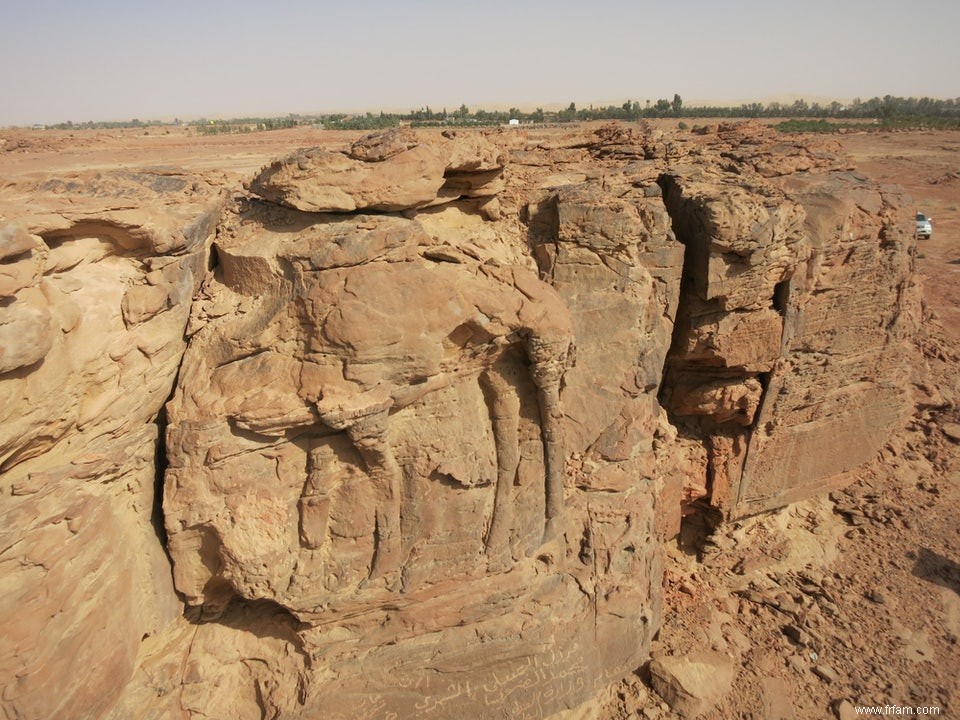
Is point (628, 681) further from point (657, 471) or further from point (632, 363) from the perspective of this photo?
point (632, 363)

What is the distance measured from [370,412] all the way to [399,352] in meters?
0.47

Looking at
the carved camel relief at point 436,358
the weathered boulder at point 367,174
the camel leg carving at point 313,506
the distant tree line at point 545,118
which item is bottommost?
the camel leg carving at point 313,506

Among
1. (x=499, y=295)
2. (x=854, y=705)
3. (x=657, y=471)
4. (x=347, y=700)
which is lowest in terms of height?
(x=854, y=705)

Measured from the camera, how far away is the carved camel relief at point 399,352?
4273mm

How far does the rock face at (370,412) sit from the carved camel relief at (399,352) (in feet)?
0.07

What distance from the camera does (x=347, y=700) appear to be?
4840mm

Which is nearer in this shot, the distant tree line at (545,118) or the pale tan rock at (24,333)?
the pale tan rock at (24,333)

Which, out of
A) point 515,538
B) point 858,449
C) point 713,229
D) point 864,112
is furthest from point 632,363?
point 864,112

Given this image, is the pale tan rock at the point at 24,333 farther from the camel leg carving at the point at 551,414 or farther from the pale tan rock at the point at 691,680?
the pale tan rock at the point at 691,680

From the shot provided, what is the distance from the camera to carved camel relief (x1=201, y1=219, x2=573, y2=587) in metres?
4.27

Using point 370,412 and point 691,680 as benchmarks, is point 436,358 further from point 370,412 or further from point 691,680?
point 691,680

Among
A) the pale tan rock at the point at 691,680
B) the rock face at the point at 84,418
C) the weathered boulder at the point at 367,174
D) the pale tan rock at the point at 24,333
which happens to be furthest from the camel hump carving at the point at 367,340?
the pale tan rock at the point at 691,680


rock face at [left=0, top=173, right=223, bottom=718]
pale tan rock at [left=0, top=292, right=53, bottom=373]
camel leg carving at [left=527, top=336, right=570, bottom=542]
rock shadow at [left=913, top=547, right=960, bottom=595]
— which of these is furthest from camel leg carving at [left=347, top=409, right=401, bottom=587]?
rock shadow at [left=913, top=547, right=960, bottom=595]

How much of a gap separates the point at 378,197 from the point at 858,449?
7222mm
